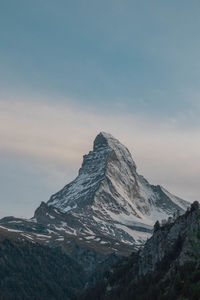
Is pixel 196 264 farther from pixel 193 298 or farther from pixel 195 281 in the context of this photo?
pixel 193 298

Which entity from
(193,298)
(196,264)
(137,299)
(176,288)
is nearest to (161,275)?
(137,299)

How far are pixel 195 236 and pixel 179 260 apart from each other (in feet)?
60.8

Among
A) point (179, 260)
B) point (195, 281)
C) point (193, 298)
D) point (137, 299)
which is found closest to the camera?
point (193, 298)

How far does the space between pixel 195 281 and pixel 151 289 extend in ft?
135

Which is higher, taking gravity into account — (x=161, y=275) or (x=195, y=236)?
(x=195, y=236)

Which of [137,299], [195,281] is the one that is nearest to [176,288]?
[195,281]

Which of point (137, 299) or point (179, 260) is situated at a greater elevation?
point (179, 260)

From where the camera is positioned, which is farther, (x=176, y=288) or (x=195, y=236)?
(x=195, y=236)

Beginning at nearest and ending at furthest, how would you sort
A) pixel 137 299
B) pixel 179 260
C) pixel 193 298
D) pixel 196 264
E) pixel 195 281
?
pixel 193 298, pixel 195 281, pixel 196 264, pixel 179 260, pixel 137 299

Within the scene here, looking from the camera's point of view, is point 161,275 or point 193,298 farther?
point 161,275

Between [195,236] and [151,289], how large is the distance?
Result: 1061 inches

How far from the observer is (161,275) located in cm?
19712

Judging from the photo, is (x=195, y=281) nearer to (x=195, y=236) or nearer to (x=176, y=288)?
(x=176, y=288)

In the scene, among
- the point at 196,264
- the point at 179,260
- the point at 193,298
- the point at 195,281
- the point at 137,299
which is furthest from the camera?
the point at 137,299
